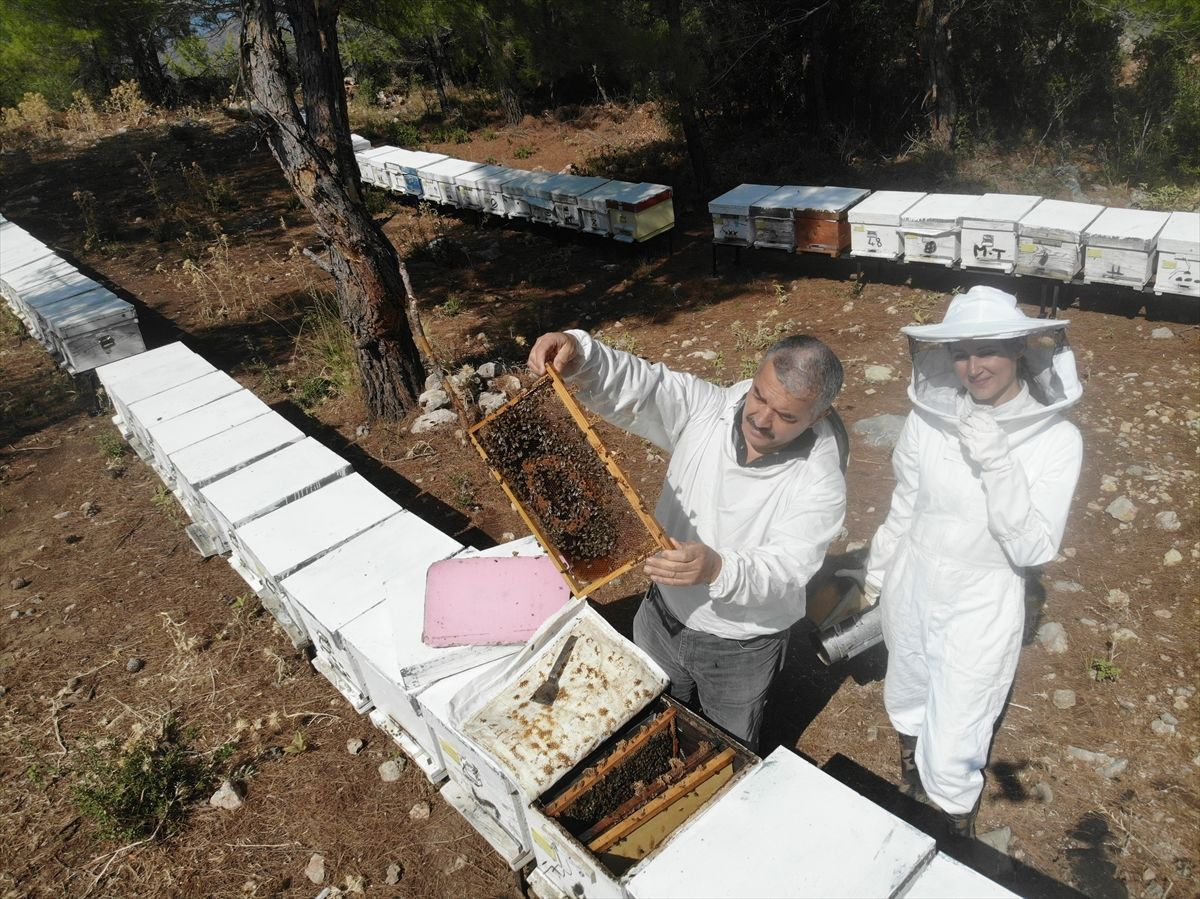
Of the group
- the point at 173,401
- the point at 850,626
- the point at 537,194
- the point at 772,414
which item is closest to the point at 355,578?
the point at 772,414

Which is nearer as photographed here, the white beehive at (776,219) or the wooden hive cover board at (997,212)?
the wooden hive cover board at (997,212)

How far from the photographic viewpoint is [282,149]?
20.6 ft

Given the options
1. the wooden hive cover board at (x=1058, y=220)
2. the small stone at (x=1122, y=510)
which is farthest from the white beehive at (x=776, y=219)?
the small stone at (x=1122, y=510)

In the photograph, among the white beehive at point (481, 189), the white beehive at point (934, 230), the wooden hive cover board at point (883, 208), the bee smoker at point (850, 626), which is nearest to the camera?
the bee smoker at point (850, 626)

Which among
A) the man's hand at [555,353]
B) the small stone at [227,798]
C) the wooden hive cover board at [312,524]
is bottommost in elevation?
the small stone at [227,798]

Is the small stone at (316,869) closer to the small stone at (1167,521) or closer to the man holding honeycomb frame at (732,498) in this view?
the man holding honeycomb frame at (732,498)

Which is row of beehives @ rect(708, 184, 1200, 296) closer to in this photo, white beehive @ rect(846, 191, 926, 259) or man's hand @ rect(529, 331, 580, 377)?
white beehive @ rect(846, 191, 926, 259)

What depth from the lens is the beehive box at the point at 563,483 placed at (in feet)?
9.82

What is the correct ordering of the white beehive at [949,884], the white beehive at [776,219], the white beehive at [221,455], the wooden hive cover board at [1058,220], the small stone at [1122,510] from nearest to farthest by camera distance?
the white beehive at [949,884] < the white beehive at [221,455] < the small stone at [1122,510] < the wooden hive cover board at [1058,220] < the white beehive at [776,219]

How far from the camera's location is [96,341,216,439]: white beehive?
6.30 meters

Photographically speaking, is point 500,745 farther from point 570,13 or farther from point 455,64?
point 455,64

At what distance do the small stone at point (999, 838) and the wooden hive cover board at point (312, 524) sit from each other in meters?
3.18

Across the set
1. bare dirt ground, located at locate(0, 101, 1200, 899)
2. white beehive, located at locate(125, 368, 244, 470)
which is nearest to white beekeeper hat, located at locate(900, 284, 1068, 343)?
bare dirt ground, located at locate(0, 101, 1200, 899)

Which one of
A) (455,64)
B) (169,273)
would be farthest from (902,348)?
(455,64)
